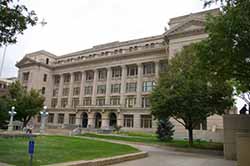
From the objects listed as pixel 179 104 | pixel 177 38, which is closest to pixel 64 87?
pixel 177 38

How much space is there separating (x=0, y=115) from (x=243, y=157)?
38.1 meters

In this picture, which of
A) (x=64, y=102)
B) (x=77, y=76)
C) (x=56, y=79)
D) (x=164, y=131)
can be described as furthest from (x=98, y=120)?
(x=164, y=131)

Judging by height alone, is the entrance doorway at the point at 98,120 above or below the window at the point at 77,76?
below

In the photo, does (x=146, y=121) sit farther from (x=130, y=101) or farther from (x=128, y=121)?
(x=130, y=101)

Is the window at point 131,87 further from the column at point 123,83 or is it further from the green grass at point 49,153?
the green grass at point 49,153

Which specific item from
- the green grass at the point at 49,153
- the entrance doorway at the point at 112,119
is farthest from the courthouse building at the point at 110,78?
the green grass at the point at 49,153

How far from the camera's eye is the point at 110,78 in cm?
5800

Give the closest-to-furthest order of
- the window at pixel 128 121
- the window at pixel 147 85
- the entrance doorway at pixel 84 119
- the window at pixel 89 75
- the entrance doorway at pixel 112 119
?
the window at pixel 147 85 < the window at pixel 128 121 < the entrance doorway at pixel 112 119 < the entrance doorway at pixel 84 119 < the window at pixel 89 75

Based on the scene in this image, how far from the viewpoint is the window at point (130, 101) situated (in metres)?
52.6

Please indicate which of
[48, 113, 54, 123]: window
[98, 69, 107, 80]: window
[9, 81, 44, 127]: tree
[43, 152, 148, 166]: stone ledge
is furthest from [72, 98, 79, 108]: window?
[43, 152, 148, 166]: stone ledge

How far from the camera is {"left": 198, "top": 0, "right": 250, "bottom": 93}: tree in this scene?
10.6 metres

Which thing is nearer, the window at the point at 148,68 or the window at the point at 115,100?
the window at the point at 148,68

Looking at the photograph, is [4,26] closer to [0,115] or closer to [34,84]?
[0,115]

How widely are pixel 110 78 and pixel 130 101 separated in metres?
8.51
